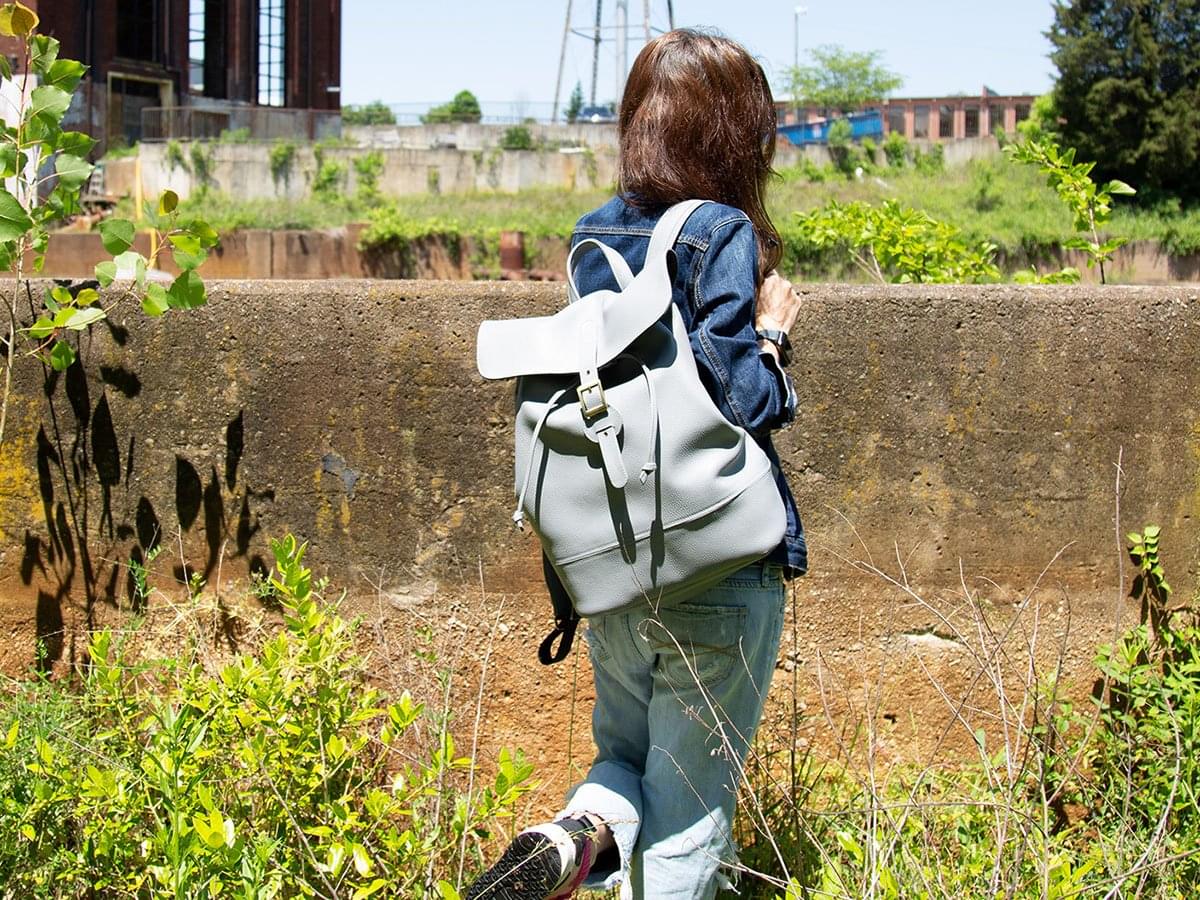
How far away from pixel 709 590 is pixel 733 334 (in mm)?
426

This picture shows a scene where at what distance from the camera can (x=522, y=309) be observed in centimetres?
314

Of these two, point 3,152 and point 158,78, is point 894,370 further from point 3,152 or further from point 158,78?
point 158,78

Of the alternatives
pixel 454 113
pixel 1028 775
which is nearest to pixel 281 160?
pixel 454 113

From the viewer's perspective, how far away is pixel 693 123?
6.98 feet

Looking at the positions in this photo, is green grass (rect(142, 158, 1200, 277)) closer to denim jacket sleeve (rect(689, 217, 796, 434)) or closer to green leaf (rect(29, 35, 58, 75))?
green leaf (rect(29, 35, 58, 75))

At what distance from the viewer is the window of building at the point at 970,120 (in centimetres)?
5319

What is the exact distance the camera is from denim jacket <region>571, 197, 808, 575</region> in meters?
2.04

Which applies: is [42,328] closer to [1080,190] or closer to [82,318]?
[82,318]

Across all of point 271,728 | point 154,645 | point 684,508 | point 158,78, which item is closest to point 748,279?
point 684,508

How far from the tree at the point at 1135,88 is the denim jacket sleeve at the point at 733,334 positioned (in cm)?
2925

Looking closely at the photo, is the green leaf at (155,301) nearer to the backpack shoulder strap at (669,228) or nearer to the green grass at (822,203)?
the backpack shoulder strap at (669,228)

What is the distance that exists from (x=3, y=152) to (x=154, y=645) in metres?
1.25

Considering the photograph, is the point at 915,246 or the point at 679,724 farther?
the point at 915,246

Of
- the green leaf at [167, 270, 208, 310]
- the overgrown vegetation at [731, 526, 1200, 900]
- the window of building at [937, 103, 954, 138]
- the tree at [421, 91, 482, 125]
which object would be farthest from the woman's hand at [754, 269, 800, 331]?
the window of building at [937, 103, 954, 138]
